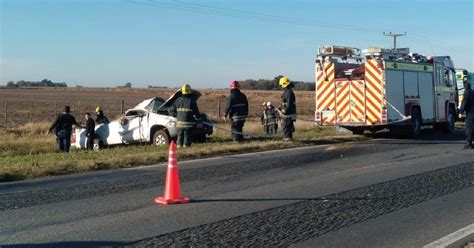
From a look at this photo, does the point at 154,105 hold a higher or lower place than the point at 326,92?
lower

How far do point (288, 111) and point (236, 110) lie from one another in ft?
5.27

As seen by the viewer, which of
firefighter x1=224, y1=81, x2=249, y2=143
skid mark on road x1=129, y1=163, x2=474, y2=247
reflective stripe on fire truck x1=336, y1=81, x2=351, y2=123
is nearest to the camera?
skid mark on road x1=129, y1=163, x2=474, y2=247

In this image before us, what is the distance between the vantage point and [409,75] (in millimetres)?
19609

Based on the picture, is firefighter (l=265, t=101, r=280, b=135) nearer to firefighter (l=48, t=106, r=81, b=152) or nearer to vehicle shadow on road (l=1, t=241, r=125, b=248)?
firefighter (l=48, t=106, r=81, b=152)

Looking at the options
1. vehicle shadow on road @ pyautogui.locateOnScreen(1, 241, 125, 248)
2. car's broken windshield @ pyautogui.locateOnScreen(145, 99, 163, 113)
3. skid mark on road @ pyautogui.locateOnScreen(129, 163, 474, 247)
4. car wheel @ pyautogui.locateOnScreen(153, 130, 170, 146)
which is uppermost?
car's broken windshield @ pyautogui.locateOnScreen(145, 99, 163, 113)

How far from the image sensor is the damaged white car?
17203mm

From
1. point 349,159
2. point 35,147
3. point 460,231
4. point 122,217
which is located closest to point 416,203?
point 460,231

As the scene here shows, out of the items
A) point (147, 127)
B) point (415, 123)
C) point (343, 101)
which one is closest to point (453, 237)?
point (147, 127)

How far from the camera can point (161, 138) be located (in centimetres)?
1723

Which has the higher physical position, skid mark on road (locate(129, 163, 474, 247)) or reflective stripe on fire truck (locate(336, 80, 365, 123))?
reflective stripe on fire truck (locate(336, 80, 365, 123))

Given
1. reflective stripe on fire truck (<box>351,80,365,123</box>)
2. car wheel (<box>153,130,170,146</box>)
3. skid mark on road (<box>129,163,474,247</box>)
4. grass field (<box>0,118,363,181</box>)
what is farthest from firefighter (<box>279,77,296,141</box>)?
skid mark on road (<box>129,163,474,247</box>)

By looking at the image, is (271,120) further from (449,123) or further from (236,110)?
(449,123)

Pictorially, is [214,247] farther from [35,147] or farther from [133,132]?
[35,147]

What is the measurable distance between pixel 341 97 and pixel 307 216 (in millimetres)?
12740
